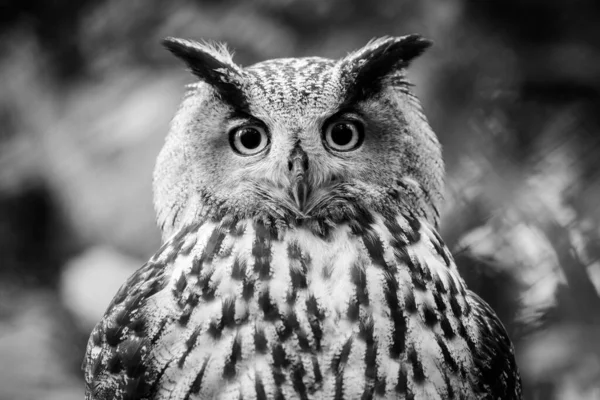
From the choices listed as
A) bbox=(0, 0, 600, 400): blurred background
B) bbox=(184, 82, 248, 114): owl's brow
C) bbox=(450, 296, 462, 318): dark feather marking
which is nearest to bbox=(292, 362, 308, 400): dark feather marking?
bbox=(450, 296, 462, 318): dark feather marking

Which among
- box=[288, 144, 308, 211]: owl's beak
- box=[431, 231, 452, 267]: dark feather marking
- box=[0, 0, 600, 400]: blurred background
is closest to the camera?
box=[288, 144, 308, 211]: owl's beak

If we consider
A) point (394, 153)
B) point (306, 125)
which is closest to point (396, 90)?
point (394, 153)

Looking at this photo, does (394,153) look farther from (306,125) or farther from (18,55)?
(18,55)

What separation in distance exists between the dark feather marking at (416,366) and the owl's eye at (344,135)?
384 mm

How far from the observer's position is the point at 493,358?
51.2 inches

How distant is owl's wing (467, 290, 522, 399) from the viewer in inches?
50.3

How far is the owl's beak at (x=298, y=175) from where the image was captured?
3.98ft

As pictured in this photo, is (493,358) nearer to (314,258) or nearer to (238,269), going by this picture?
(314,258)

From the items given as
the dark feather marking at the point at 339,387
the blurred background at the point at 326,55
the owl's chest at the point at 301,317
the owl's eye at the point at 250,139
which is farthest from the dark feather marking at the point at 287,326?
the blurred background at the point at 326,55

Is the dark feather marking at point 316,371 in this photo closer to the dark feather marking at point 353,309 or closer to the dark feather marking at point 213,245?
the dark feather marking at point 353,309

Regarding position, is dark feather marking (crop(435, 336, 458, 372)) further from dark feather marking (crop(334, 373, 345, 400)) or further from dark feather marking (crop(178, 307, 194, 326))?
dark feather marking (crop(178, 307, 194, 326))

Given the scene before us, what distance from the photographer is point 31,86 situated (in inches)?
104

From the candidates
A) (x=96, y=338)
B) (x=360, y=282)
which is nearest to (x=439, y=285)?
(x=360, y=282)

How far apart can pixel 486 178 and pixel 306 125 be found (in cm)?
72
